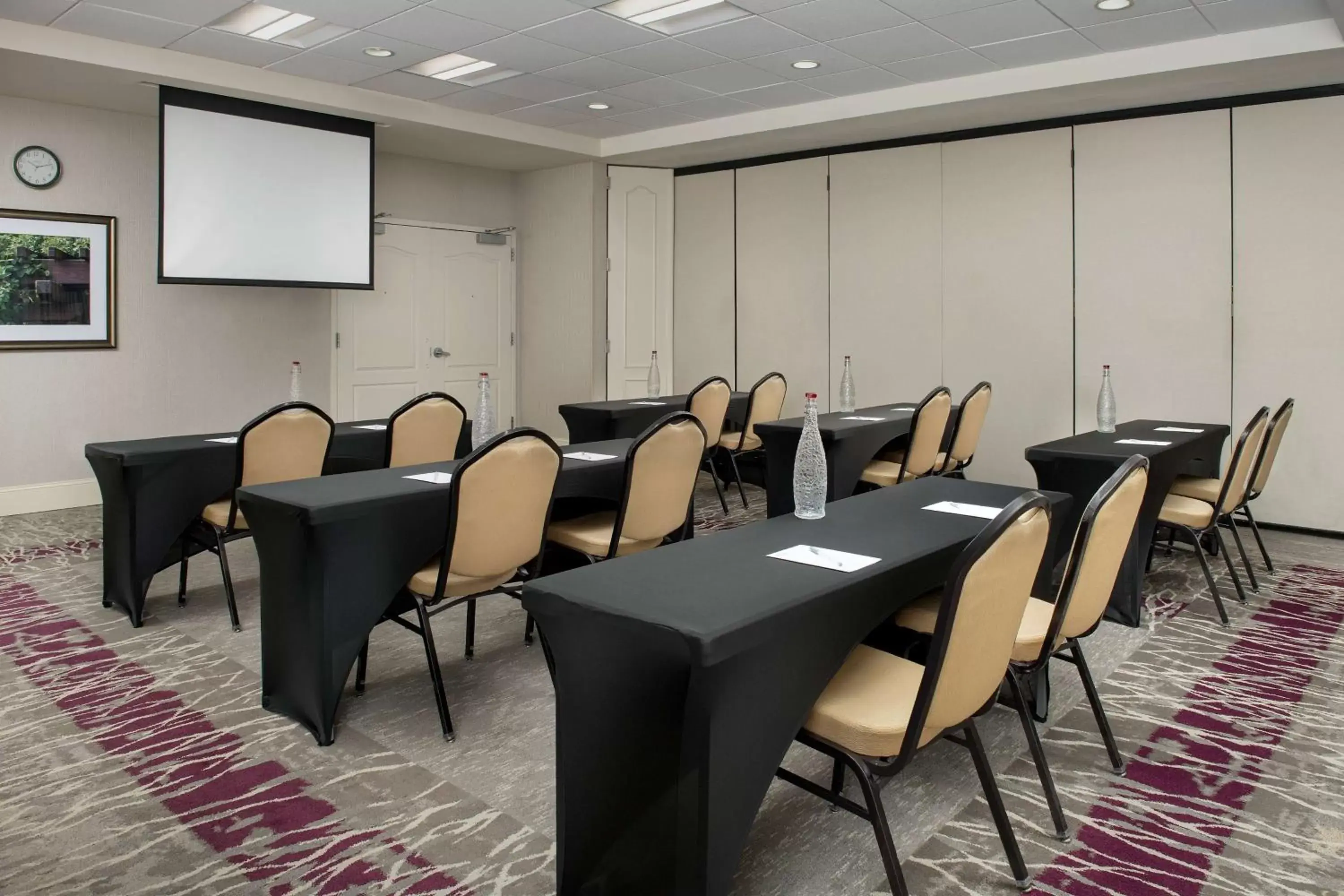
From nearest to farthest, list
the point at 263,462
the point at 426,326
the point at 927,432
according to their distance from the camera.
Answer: the point at 263,462 → the point at 927,432 → the point at 426,326

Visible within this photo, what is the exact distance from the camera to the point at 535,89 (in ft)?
21.4

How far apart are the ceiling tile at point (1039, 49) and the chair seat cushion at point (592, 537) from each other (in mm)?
3726

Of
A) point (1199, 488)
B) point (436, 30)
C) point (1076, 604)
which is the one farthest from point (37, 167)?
point (1199, 488)

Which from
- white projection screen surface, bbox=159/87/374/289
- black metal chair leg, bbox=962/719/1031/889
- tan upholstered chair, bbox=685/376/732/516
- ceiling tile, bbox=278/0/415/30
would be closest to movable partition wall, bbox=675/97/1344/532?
tan upholstered chair, bbox=685/376/732/516

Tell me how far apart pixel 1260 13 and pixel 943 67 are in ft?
5.51

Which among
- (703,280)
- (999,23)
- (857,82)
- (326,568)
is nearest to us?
(326,568)

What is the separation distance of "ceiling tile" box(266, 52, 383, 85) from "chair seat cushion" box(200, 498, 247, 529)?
3111 millimetres

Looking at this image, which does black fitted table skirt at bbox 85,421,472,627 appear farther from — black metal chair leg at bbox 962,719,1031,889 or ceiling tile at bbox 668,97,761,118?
ceiling tile at bbox 668,97,761,118

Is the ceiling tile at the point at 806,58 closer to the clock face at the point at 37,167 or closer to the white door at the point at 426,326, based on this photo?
the white door at the point at 426,326

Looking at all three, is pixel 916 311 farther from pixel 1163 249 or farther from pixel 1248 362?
pixel 1248 362

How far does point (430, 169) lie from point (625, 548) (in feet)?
19.8

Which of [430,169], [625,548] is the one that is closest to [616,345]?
[430,169]

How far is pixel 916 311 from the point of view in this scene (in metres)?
7.33

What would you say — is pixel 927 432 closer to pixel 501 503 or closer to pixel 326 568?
pixel 501 503
